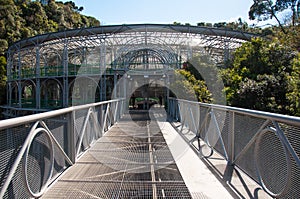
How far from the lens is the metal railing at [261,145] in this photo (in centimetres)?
233

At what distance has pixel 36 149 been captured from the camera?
9.21 ft

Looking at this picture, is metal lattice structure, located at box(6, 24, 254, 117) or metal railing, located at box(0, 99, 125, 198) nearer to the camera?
metal railing, located at box(0, 99, 125, 198)

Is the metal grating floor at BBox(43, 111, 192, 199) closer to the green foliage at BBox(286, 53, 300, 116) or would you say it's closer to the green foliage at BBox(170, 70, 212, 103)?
the green foliage at BBox(286, 53, 300, 116)

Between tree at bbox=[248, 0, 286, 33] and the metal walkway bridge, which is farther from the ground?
tree at bbox=[248, 0, 286, 33]

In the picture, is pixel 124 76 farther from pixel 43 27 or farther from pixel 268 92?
pixel 43 27

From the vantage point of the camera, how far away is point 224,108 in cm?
413

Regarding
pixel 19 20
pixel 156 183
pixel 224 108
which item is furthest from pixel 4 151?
pixel 19 20

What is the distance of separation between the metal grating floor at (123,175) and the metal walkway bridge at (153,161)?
1 cm

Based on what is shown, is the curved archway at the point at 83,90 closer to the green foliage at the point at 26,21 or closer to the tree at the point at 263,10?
the green foliage at the point at 26,21

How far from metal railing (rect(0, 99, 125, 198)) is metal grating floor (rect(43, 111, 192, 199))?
22 cm

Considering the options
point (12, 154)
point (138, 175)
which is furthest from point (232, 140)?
point (12, 154)

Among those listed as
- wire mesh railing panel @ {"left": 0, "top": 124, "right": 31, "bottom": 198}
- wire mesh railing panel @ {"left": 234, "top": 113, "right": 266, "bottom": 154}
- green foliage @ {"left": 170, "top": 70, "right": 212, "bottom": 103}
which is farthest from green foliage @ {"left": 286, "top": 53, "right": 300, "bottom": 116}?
wire mesh railing panel @ {"left": 0, "top": 124, "right": 31, "bottom": 198}

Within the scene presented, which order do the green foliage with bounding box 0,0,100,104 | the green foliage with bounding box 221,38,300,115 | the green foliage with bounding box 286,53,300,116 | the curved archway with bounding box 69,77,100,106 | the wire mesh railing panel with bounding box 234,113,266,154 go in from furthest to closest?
the green foliage with bounding box 0,0,100,104, the curved archway with bounding box 69,77,100,106, the green foliage with bounding box 221,38,300,115, the green foliage with bounding box 286,53,300,116, the wire mesh railing panel with bounding box 234,113,266,154

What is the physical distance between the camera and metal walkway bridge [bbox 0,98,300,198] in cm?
239
